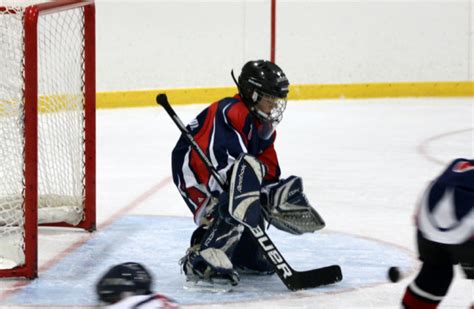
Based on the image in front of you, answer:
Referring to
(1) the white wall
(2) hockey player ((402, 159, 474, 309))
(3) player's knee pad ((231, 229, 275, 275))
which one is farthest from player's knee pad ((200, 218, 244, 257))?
(1) the white wall

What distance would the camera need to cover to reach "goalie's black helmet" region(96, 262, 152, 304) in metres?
2.06

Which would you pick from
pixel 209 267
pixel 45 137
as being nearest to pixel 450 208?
pixel 209 267

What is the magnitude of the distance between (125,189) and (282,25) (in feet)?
12.5

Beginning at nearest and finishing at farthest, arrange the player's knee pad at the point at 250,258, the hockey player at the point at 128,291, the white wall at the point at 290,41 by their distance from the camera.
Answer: the hockey player at the point at 128,291, the player's knee pad at the point at 250,258, the white wall at the point at 290,41

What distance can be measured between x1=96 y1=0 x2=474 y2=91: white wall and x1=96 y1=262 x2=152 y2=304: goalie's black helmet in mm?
6919

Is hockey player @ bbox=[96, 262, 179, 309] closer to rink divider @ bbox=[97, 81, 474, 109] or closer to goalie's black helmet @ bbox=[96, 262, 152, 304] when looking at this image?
goalie's black helmet @ bbox=[96, 262, 152, 304]

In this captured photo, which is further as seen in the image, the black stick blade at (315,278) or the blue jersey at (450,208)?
the black stick blade at (315,278)

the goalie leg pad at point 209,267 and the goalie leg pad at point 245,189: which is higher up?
the goalie leg pad at point 245,189

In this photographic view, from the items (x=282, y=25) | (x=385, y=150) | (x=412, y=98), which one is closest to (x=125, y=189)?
(x=385, y=150)

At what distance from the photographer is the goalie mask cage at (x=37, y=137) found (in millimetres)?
4078

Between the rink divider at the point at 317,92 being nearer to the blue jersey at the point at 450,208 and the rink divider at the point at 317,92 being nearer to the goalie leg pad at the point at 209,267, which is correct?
the goalie leg pad at the point at 209,267

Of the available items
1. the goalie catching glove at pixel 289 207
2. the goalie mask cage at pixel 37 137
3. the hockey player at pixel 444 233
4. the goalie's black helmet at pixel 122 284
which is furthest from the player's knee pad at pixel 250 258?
the goalie's black helmet at pixel 122 284

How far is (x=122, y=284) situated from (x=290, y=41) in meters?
7.61

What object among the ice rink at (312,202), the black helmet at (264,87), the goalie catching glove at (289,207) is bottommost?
the ice rink at (312,202)
